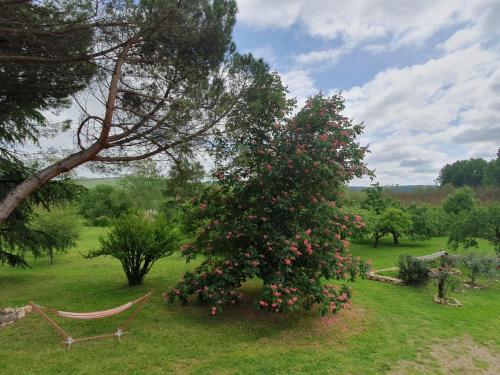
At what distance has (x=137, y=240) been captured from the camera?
899 cm

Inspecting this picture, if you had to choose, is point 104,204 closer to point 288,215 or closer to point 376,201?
point 376,201

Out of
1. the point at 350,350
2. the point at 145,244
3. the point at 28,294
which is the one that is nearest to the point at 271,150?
the point at 350,350

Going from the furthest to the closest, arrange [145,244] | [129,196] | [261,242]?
1. [129,196]
2. [145,244]
3. [261,242]

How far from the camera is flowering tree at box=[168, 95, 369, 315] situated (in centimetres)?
652

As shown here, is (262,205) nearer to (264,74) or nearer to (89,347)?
(264,74)

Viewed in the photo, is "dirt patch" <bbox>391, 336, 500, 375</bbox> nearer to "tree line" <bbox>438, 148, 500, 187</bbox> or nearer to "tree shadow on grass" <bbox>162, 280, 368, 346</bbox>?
"tree shadow on grass" <bbox>162, 280, 368, 346</bbox>

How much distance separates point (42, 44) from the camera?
6168 millimetres

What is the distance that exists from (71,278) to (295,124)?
933cm

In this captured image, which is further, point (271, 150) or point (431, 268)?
point (431, 268)

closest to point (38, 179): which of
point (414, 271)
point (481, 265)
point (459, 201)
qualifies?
point (414, 271)

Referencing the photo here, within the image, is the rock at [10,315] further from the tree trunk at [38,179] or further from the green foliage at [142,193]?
the green foliage at [142,193]

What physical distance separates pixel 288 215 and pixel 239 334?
8.36ft

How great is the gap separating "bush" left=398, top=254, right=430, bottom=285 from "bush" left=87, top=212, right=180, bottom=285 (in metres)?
7.70

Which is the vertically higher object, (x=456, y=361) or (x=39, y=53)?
(x=39, y=53)
